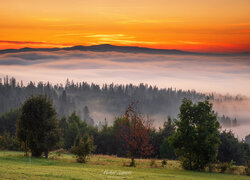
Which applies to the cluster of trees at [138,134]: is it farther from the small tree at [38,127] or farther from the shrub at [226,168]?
the shrub at [226,168]

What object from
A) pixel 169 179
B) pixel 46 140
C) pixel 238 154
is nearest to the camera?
pixel 169 179

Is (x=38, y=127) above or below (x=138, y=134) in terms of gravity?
above

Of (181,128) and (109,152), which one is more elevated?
(181,128)

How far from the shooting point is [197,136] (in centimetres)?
4934

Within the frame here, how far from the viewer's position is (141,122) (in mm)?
54812

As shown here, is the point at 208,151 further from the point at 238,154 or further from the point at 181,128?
the point at 238,154

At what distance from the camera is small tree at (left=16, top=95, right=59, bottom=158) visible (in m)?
56.1

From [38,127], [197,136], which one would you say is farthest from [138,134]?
[38,127]

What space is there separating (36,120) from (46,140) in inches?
159

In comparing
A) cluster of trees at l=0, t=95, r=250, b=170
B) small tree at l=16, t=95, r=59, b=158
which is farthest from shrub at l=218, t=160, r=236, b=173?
small tree at l=16, t=95, r=59, b=158

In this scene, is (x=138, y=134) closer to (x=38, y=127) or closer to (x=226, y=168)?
(x=226, y=168)

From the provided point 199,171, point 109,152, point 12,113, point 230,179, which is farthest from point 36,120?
point 12,113

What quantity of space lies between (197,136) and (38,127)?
91.7 feet

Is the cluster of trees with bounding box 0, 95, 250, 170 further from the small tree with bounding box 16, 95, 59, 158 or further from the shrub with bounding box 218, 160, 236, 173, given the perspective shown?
the shrub with bounding box 218, 160, 236, 173
